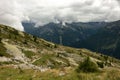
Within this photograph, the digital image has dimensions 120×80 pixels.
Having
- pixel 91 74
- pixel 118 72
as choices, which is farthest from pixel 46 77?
pixel 118 72

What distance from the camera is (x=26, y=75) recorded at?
3319cm

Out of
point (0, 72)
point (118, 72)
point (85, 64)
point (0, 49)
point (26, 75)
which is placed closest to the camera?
point (118, 72)

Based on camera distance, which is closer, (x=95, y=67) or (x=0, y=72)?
(x=95, y=67)

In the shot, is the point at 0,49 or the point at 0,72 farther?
the point at 0,49

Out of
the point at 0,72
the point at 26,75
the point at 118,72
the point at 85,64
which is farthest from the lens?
the point at 0,72

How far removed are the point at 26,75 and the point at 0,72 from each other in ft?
21.2

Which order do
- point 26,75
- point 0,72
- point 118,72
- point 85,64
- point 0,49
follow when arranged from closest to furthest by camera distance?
1. point 118,72
2. point 85,64
3. point 26,75
4. point 0,72
5. point 0,49

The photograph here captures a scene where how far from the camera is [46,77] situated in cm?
3106

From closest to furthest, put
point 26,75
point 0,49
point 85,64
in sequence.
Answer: point 85,64 < point 26,75 < point 0,49

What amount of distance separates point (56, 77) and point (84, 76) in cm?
359

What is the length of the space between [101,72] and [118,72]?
2.18 meters

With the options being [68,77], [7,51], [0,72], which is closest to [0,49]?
[7,51]

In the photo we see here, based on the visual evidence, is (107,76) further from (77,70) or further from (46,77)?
(46,77)

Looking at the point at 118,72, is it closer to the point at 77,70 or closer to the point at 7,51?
the point at 77,70
